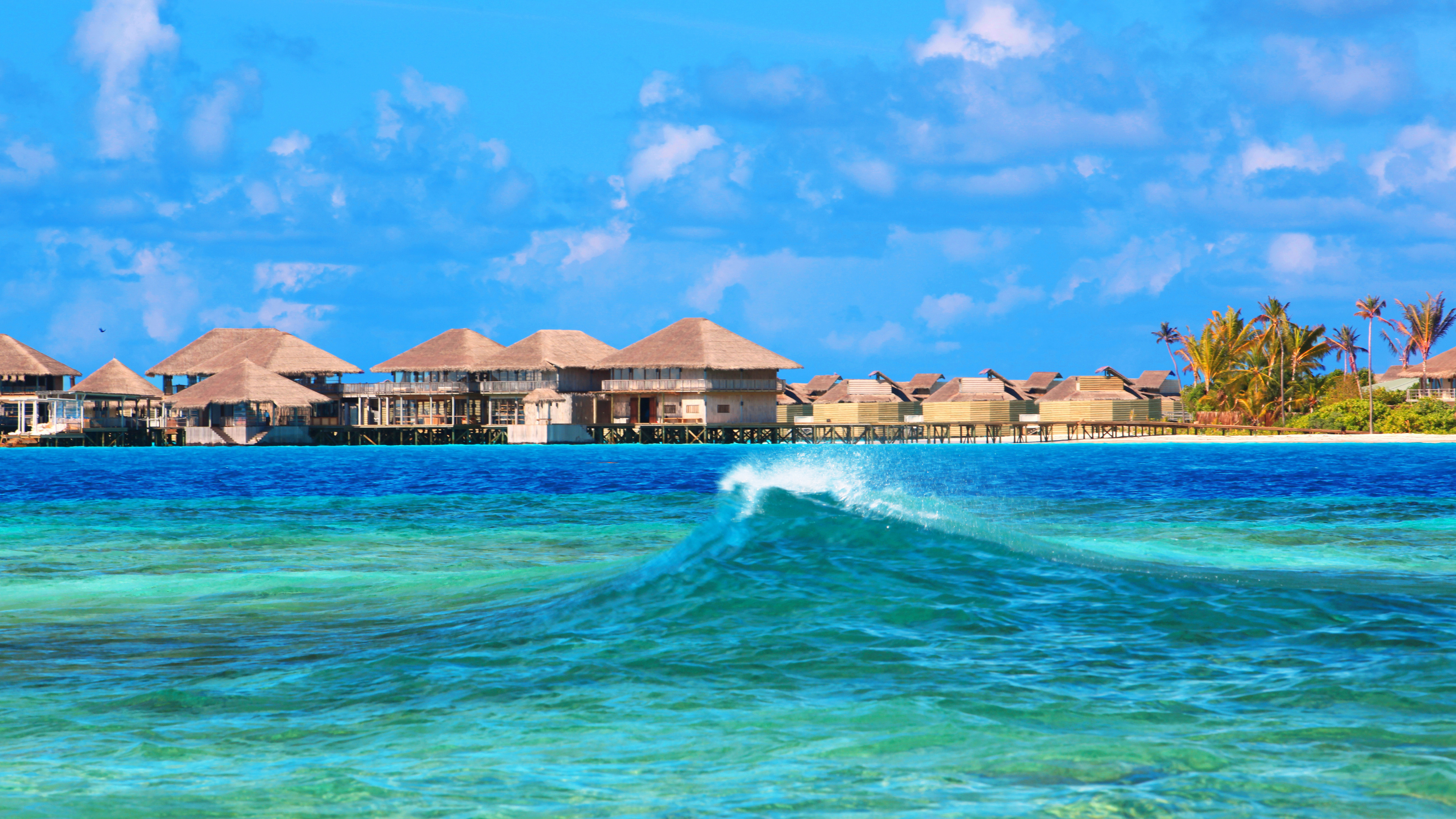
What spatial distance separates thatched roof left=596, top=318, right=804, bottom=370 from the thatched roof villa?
17.9m

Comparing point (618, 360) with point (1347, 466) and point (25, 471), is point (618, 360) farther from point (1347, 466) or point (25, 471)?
point (1347, 466)

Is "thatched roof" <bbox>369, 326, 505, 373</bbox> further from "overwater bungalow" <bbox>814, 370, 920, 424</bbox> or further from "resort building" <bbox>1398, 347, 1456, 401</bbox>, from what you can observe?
"resort building" <bbox>1398, 347, 1456, 401</bbox>

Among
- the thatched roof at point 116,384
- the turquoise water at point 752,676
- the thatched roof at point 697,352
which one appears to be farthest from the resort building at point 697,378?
the turquoise water at point 752,676

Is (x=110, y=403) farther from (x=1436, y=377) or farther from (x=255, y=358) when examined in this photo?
(x=1436, y=377)

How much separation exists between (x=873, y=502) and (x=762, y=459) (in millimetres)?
27159

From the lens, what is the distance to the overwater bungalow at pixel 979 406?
76062mm

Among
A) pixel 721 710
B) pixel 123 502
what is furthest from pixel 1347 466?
pixel 721 710

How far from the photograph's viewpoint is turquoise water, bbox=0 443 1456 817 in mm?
4715

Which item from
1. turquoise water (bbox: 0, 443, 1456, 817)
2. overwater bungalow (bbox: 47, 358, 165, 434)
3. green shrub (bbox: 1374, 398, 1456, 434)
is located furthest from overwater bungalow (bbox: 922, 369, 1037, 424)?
turquoise water (bbox: 0, 443, 1456, 817)

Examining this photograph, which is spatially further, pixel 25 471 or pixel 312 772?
pixel 25 471

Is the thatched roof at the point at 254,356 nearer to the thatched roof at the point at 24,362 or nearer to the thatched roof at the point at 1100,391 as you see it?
the thatched roof at the point at 24,362

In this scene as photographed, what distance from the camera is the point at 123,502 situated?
25.7 metres

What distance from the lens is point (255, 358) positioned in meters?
75.8

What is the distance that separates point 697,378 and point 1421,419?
122 ft
